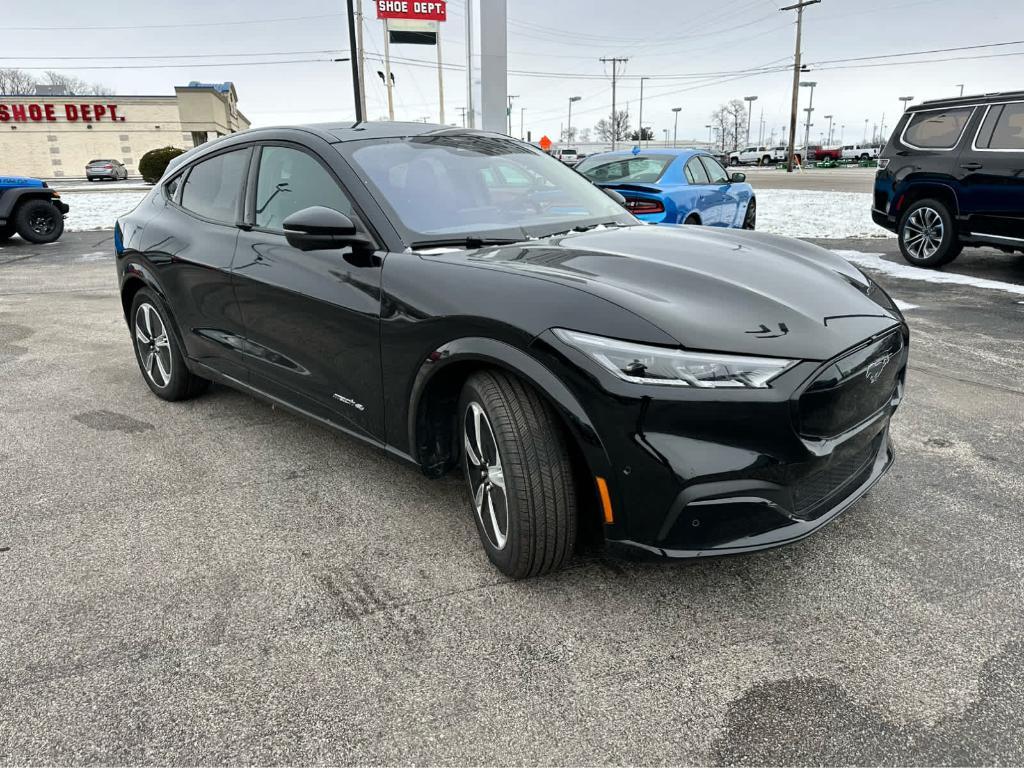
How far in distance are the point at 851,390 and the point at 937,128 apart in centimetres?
842

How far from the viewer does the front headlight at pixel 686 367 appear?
2.02 meters

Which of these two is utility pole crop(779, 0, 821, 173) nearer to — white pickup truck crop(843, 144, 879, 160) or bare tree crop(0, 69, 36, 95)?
white pickup truck crop(843, 144, 879, 160)

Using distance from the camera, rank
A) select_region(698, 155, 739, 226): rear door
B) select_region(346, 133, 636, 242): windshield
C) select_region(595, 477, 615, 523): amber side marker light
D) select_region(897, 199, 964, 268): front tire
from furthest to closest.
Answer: select_region(698, 155, 739, 226): rear door, select_region(897, 199, 964, 268): front tire, select_region(346, 133, 636, 242): windshield, select_region(595, 477, 615, 523): amber side marker light

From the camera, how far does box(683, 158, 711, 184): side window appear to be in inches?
368

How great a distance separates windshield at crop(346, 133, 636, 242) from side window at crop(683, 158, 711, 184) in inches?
240

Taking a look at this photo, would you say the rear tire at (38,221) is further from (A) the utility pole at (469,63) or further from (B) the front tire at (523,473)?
(B) the front tire at (523,473)

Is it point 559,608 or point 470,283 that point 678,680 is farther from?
point 470,283

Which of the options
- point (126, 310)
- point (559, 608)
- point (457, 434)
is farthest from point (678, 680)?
point (126, 310)

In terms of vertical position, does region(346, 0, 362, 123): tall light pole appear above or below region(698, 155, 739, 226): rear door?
above

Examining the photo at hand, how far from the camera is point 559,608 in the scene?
7.80 feet

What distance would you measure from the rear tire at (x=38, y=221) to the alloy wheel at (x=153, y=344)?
10.8 meters

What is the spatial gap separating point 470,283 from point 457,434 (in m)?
0.61

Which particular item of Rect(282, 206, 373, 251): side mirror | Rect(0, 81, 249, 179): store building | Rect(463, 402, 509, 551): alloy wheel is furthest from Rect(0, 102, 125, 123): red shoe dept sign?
Rect(463, 402, 509, 551): alloy wheel

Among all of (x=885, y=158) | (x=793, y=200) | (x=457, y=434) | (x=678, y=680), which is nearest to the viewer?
(x=678, y=680)
